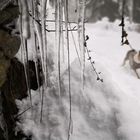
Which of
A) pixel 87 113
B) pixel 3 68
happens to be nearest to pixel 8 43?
pixel 3 68

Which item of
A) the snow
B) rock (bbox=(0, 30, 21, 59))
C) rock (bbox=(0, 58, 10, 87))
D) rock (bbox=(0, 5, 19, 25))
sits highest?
rock (bbox=(0, 5, 19, 25))

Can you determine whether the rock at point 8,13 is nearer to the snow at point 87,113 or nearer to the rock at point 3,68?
the rock at point 3,68

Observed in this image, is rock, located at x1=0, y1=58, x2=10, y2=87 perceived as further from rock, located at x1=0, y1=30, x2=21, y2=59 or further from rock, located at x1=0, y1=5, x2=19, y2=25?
rock, located at x1=0, y1=5, x2=19, y2=25

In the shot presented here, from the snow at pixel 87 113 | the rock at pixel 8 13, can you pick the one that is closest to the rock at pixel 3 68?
the rock at pixel 8 13

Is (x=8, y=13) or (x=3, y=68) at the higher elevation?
(x=8, y=13)

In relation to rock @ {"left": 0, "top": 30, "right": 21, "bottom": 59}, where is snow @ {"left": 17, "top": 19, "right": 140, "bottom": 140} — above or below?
below

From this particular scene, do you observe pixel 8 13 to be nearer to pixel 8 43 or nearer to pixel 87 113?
pixel 8 43

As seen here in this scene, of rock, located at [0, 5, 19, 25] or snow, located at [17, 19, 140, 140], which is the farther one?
snow, located at [17, 19, 140, 140]

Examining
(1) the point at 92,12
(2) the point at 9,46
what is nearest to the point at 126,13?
(1) the point at 92,12

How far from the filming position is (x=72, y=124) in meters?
2.46

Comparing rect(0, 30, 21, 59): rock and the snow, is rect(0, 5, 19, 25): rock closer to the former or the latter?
rect(0, 30, 21, 59): rock

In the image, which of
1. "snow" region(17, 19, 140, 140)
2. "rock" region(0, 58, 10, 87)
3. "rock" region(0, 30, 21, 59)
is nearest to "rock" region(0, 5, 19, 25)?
"rock" region(0, 30, 21, 59)

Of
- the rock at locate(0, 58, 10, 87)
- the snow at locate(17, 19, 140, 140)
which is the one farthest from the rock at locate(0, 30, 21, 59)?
the snow at locate(17, 19, 140, 140)

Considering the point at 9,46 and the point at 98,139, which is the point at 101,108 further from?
the point at 9,46
